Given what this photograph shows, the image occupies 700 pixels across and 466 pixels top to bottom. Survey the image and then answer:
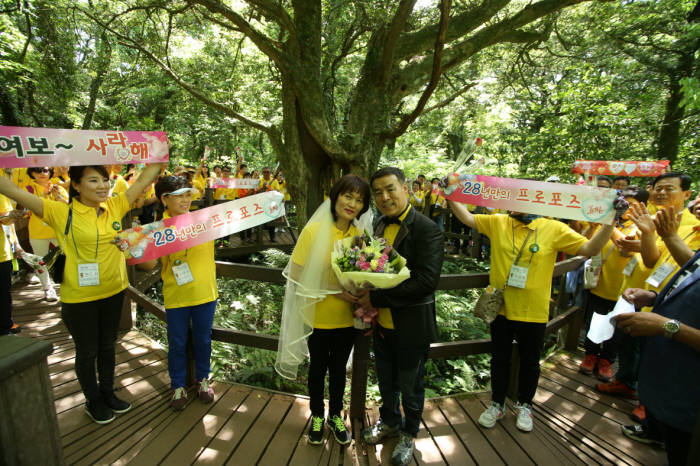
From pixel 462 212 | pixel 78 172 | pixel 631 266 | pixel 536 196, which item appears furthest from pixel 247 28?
pixel 631 266

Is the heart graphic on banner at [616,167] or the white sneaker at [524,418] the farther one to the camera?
the heart graphic on banner at [616,167]

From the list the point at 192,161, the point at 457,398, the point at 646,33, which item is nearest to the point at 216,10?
the point at 457,398

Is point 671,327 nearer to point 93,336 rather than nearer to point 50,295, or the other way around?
point 93,336

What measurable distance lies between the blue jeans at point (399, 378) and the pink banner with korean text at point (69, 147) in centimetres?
208

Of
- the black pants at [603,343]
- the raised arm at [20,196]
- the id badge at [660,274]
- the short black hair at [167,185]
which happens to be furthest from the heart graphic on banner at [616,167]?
the raised arm at [20,196]

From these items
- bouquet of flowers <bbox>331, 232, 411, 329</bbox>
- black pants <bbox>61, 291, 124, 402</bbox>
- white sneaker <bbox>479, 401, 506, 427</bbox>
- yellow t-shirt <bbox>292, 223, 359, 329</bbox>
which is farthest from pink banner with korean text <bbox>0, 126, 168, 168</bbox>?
white sneaker <bbox>479, 401, 506, 427</bbox>

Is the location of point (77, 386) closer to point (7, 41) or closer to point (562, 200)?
point (562, 200)

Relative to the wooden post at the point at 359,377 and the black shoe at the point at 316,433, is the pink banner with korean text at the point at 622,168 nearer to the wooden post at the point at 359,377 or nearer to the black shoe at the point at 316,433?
the wooden post at the point at 359,377

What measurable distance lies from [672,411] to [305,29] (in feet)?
18.9

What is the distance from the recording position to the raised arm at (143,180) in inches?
94.6

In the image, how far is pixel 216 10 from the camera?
445 centimetres

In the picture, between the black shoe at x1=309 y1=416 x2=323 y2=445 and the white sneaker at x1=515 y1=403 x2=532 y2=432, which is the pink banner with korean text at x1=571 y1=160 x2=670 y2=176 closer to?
the white sneaker at x1=515 y1=403 x2=532 y2=432

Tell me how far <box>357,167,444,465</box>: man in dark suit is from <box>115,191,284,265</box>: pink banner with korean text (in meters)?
1.00

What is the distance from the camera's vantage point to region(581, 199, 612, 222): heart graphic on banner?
2.17 m
